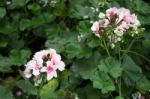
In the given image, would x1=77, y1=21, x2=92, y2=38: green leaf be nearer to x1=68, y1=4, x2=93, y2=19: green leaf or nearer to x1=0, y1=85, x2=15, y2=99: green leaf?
x1=68, y1=4, x2=93, y2=19: green leaf

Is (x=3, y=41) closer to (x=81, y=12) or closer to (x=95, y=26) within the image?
(x=81, y=12)

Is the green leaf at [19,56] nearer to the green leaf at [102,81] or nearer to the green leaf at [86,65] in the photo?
the green leaf at [86,65]

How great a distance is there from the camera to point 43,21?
9.06ft

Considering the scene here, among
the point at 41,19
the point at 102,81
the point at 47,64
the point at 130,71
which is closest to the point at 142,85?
the point at 130,71

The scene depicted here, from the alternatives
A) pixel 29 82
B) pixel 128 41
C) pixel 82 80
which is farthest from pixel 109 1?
pixel 29 82

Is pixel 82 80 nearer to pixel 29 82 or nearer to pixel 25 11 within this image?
pixel 29 82

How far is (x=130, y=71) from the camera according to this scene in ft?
7.43

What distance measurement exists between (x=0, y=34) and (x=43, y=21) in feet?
0.90

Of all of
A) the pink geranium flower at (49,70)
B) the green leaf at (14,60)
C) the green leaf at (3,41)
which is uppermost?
the pink geranium flower at (49,70)

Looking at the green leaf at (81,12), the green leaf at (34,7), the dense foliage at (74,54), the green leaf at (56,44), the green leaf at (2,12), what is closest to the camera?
the dense foliage at (74,54)

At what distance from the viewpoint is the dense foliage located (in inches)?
85.4

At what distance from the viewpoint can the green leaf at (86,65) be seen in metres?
2.25

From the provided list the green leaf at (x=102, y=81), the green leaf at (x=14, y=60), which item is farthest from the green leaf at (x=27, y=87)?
the green leaf at (x=102, y=81)

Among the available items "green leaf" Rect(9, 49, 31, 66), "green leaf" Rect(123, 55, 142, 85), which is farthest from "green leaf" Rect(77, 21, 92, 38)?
"green leaf" Rect(9, 49, 31, 66)
